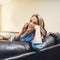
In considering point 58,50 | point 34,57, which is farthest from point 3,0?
point 34,57

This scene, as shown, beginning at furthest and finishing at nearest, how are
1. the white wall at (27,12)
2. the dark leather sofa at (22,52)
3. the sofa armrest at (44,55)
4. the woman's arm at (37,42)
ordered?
the white wall at (27,12), the woman's arm at (37,42), the sofa armrest at (44,55), the dark leather sofa at (22,52)

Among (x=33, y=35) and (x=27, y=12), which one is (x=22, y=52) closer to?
(x=33, y=35)

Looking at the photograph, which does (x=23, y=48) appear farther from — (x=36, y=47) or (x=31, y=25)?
(x=31, y=25)

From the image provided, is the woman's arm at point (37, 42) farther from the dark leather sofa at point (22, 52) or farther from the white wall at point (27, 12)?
the white wall at point (27, 12)

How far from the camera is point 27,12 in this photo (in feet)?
14.9

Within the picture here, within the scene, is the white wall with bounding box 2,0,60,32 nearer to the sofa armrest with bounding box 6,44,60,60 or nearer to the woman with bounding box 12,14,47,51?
the sofa armrest with bounding box 6,44,60,60

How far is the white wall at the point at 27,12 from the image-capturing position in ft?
13.8

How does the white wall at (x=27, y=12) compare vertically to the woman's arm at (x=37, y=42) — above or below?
above

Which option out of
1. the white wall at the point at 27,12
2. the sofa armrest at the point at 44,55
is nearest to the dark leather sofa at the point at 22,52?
the sofa armrest at the point at 44,55

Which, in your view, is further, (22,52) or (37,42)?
(37,42)

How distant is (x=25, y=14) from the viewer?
458 cm

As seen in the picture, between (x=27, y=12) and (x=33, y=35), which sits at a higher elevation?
(x=27, y=12)

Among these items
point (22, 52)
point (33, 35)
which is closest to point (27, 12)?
point (33, 35)

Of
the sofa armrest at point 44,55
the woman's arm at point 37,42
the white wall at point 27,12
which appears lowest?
the sofa armrest at point 44,55
